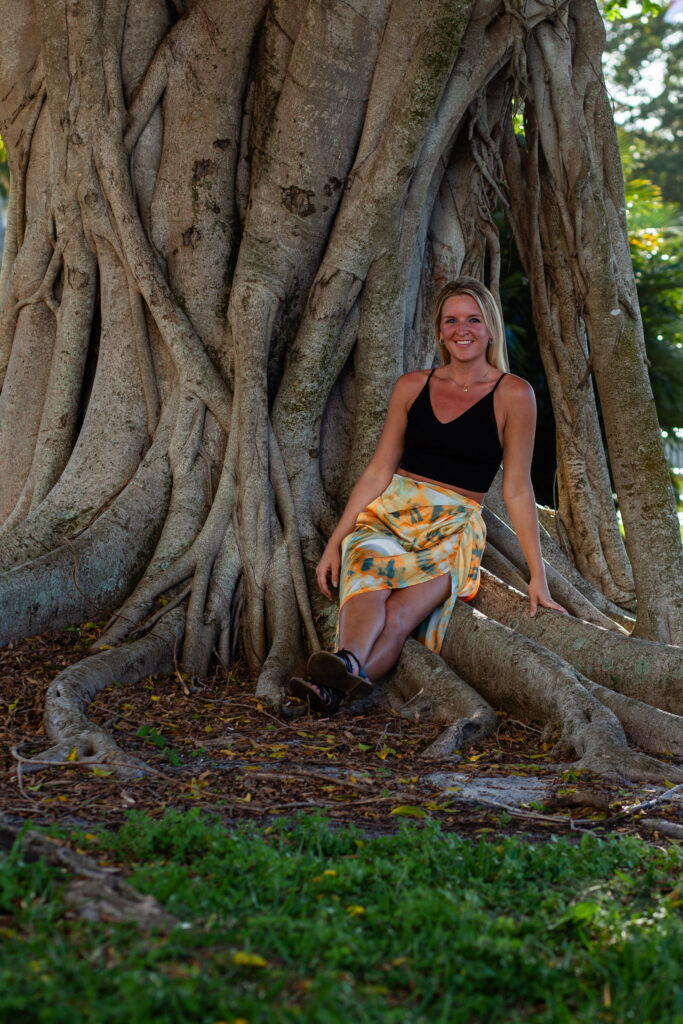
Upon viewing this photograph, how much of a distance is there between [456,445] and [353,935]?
2792mm

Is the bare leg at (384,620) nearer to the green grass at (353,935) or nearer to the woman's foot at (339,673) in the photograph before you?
the woman's foot at (339,673)

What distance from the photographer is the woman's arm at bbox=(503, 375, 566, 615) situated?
4.24 meters

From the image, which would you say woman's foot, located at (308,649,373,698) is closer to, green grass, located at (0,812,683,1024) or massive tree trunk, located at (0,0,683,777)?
massive tree trunk, located at (0,0,683,777)

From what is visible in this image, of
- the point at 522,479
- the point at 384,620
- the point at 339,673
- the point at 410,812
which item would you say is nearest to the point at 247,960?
the point at 410,812

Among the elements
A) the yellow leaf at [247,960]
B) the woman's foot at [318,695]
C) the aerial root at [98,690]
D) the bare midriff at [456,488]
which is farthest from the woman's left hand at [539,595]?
the yellow leaf at [247,960]

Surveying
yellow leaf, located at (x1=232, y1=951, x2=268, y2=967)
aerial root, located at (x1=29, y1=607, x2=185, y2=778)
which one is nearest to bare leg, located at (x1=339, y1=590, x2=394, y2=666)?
aerial root, located at (x1=29, y1=607, x2=185, y2=778)

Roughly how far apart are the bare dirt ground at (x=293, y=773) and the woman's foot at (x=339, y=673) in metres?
0.15

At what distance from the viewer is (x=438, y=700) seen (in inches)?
152

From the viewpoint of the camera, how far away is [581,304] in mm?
5699

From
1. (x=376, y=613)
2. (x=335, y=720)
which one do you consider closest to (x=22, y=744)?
(x=335, y=720)

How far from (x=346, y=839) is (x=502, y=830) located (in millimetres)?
497

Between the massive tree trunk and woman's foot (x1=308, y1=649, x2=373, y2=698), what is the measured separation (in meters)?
0.58

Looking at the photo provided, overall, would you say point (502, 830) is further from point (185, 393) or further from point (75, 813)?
point (185, 393)

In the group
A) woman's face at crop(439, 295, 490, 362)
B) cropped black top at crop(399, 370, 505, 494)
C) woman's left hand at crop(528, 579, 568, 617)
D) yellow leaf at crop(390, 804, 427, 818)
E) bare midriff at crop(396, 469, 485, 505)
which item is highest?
woman's face at crop(439, 295, 490, 362)
